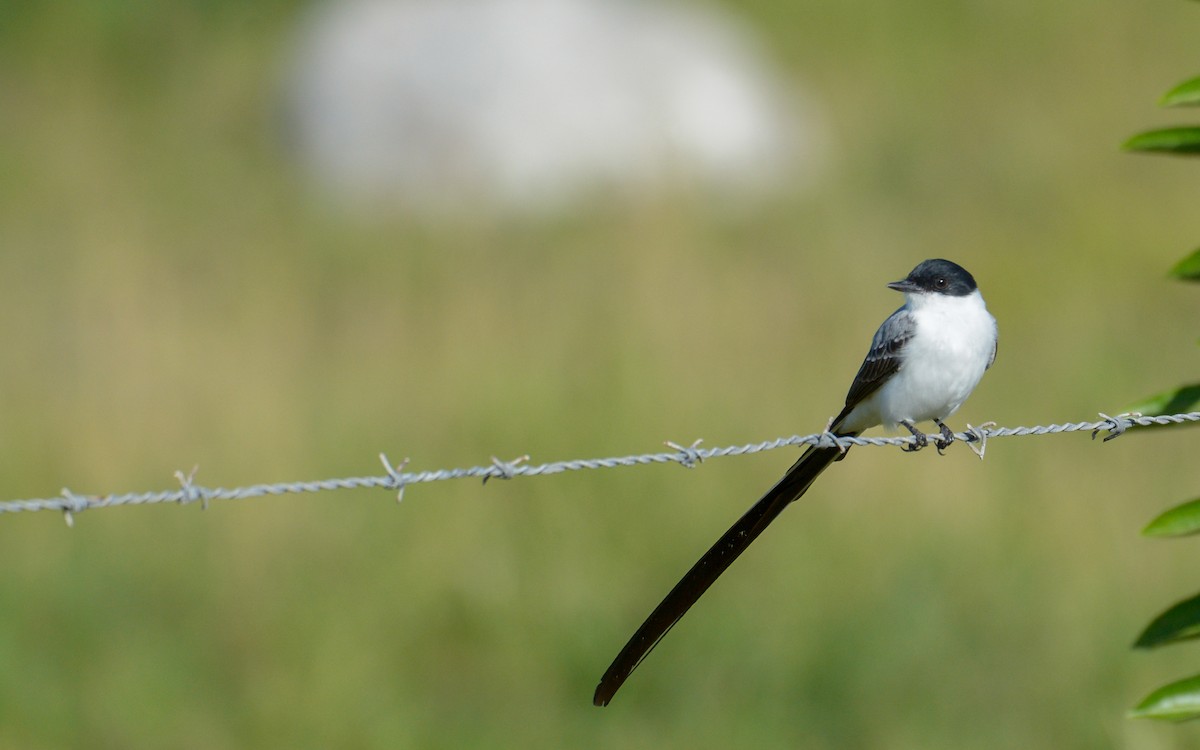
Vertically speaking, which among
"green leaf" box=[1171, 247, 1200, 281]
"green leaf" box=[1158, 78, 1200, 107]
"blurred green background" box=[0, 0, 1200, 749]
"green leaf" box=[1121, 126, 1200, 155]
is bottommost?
"blurred green background" box=[0, 0, 1200, 749]

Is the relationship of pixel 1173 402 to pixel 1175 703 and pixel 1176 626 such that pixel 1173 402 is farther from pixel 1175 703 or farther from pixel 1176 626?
pixel 1175 703

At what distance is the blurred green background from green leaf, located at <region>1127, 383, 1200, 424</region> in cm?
167

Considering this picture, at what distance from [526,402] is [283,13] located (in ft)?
32.1

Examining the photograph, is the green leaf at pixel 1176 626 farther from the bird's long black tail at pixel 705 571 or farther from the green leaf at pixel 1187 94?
the green leaf at pixel 1187 94

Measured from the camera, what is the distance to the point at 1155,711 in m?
3.12

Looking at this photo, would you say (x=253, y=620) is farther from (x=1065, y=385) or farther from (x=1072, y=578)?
(x=1065, y=385)

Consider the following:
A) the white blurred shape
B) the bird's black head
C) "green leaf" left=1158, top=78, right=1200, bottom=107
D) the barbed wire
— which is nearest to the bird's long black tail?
the barbed wire

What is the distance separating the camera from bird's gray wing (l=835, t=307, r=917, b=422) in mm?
4320

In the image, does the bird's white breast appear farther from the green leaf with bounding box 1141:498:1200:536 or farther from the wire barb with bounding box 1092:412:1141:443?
the green leaf with bounding box 1141:498:1200:536

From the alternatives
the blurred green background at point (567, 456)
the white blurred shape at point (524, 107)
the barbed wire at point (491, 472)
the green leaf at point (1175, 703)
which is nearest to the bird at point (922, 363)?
the barbed wire at point (491, 472)

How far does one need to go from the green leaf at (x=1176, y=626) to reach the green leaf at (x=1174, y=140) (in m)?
1.16

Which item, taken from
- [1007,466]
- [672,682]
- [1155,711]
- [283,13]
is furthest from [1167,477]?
[283,13]

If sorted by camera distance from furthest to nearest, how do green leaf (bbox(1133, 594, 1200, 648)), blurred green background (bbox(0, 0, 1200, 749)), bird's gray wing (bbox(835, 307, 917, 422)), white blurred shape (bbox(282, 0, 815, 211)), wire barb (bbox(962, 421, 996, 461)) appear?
white blurred shape (bbox(282, 0, 815, 211)) < blurred green background (bbox(0, 0, 1200, 749)) < bird's gray wing (bbox(835, 307, 917, 422)) < wire barb (bbox(962, 421, 996, 461)) < green leaf (bbox(1133, 594, 1200, 648))

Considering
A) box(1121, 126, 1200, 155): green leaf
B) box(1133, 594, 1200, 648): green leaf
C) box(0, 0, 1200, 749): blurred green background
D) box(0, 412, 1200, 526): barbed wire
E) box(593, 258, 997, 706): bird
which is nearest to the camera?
box(0, 412, 1200, 526): barbed wire
